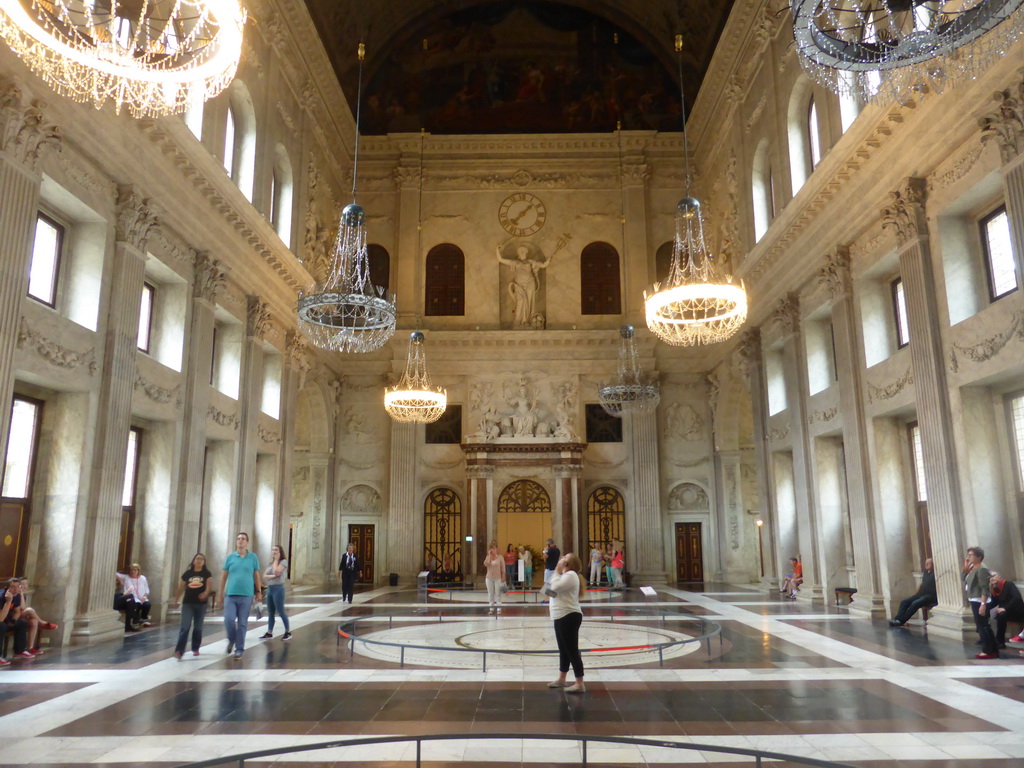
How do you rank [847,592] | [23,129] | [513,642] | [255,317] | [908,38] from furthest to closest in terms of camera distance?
[255,317]
[847,592]
[513,642]
[23,129]
[908,38]

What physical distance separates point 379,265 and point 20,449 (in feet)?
54.3

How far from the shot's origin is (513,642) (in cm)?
1055

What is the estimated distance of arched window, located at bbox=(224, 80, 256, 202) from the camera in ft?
54.6

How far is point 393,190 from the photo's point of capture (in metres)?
26.8

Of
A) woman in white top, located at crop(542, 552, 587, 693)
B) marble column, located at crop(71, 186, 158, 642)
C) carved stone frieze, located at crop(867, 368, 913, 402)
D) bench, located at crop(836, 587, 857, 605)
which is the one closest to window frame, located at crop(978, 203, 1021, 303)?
carved stone frieze, located at crop(867, 368, 913, 402)

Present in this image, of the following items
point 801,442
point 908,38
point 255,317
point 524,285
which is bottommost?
point 801,442

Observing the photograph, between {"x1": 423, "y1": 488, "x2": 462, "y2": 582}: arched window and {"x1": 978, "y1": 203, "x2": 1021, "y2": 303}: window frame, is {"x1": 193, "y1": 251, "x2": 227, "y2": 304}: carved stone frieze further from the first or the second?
{"x1": 978, "y1": 203, "x2": 1021, "y2": 303}: window frame

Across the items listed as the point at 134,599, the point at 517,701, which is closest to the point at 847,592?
the point at 517,701

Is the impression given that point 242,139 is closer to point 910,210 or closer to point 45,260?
point 45,260

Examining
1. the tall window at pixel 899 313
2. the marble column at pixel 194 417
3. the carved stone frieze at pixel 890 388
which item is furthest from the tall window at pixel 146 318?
the tall window at pixel 899 313

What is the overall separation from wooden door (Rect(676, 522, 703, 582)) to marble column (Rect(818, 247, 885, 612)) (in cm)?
935

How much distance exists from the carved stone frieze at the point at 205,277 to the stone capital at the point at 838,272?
39.9ft

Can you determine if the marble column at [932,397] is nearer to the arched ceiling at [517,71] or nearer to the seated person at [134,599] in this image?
the seated person at [134,599]

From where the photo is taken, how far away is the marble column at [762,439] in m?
19.0
